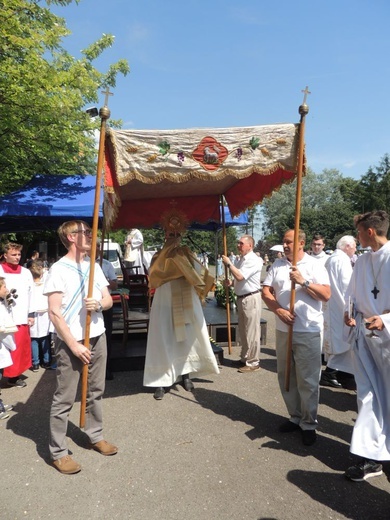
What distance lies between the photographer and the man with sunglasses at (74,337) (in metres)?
3.19

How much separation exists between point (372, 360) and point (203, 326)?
2477mm

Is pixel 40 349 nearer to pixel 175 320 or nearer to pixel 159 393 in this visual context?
pixel 159 393

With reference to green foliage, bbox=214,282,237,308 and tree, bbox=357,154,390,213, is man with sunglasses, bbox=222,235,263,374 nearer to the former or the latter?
green foliage, bbox=214,282,237,308

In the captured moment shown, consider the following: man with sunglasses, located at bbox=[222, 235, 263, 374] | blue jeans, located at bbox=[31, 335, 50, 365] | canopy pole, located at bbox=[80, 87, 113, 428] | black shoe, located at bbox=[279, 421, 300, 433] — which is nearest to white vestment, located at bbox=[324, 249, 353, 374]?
man with sunglasses, located at bbox=[222, 235, 263, 374]

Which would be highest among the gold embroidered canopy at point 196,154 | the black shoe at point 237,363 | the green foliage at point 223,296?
the gold embroidered canopy at point 196,154

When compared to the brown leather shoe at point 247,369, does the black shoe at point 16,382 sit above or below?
below

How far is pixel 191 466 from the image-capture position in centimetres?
333

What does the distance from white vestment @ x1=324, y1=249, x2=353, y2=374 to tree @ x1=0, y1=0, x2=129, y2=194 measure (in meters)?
5.59

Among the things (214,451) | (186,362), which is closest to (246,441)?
(214,451)

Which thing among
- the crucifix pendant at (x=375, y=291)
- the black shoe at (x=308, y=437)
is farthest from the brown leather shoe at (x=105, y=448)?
the crucifix pendant at (x=375, y=291)

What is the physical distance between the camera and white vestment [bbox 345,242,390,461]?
116 inches

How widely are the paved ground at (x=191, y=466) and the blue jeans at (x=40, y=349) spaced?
149 centimetres

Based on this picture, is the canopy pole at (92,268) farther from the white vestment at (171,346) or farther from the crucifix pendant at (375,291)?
the crucifix pendant at (375,291)

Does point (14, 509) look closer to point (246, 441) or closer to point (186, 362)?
point (246, 441)
